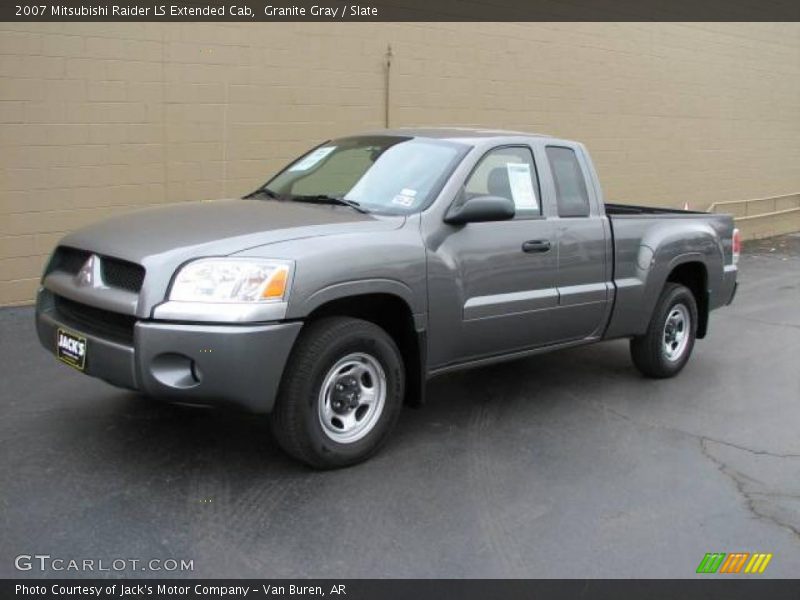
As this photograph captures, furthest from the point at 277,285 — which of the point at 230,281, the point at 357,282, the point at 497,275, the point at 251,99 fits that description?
the point at 251,99

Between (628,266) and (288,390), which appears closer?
(288,390)

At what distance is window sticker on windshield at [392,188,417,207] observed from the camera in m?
4.82

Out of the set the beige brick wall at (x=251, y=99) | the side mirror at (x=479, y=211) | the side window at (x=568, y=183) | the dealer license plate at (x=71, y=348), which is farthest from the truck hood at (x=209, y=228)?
the beige brick wall at (x=251, y=99)

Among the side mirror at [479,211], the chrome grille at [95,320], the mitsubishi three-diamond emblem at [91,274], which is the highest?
the side mirror at [479,211]

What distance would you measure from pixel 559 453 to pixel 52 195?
17.4ft

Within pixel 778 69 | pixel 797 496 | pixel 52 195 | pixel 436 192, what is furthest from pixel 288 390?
pixel 778 69

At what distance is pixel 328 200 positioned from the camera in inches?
198

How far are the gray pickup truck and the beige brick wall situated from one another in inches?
117

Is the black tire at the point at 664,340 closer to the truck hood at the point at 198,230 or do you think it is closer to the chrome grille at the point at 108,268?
the truck hood at the point at 198,230

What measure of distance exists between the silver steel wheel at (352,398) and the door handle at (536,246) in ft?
4.27

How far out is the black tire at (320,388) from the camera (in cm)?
411

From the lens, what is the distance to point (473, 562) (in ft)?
11.7

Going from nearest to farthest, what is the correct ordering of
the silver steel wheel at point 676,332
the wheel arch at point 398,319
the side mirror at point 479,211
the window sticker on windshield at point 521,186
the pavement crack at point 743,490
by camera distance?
the pavement crack at point 743,490 < the wheel arch at point 398,319 < the side mirror at point 479,211 < the window sticker on windshield at point 521,186 < the silver steel wheel at point 676,332

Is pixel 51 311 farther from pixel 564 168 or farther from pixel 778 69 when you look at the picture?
pixel 778 69
